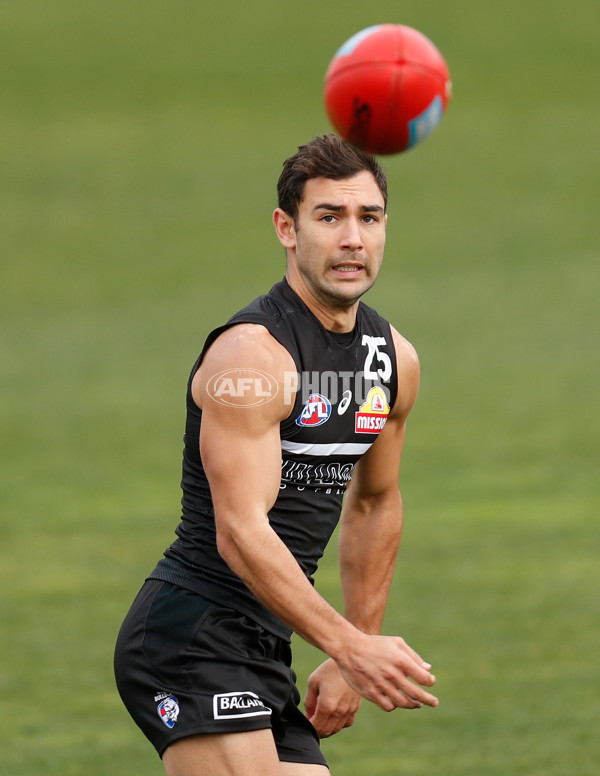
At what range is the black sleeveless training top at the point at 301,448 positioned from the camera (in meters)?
5.25

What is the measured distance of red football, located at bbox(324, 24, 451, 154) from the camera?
5.63 meters

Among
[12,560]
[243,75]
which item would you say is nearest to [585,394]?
[12,560]

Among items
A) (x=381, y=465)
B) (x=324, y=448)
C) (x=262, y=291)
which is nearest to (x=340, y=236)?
(x=324, y=448)

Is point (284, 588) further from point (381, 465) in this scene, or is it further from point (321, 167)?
point (321, 167)

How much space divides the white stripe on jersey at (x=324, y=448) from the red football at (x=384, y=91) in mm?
1267

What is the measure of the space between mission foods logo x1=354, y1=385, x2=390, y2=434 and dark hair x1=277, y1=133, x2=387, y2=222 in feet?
2.66

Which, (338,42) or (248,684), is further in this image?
(338,42)

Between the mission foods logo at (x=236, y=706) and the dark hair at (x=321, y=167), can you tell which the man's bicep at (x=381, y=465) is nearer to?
the dark hair at (x=321, y=167)

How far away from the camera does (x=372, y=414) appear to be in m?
5.51

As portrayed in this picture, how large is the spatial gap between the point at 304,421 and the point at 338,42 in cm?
3879

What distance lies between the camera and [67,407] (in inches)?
759

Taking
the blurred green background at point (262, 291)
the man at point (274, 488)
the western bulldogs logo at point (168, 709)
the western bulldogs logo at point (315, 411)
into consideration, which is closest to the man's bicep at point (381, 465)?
the man at point (274, 488)

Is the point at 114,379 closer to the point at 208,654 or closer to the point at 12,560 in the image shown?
the point at 12,560

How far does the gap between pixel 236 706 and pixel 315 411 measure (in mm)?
1182
